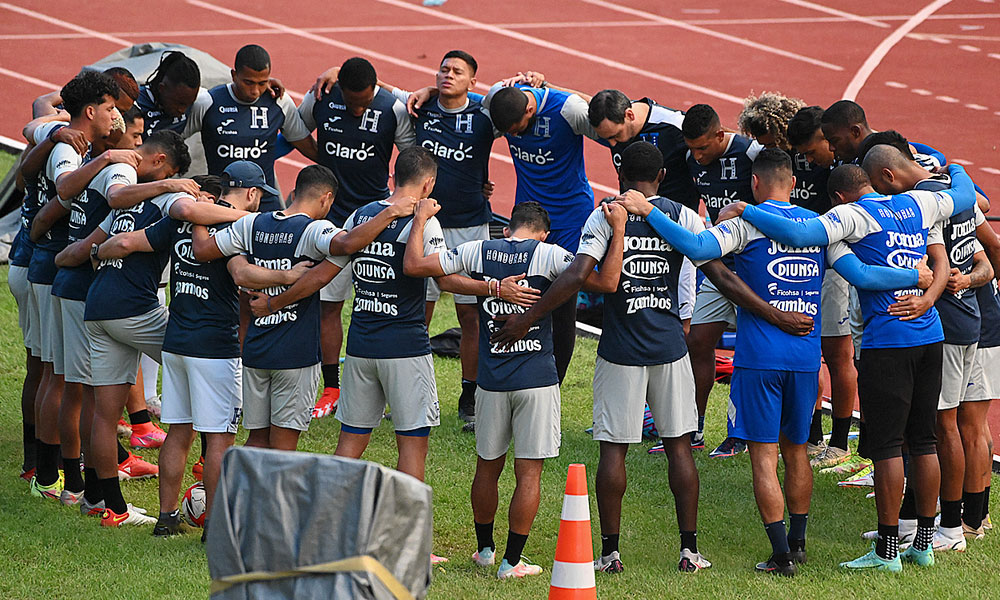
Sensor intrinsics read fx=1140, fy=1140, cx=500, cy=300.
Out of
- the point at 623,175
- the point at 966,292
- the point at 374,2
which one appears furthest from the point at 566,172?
the point at 374,2

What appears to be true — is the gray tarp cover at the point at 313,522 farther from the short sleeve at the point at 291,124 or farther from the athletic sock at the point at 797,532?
the short sleeve at the point at 291,124

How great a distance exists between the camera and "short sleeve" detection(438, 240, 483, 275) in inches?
247

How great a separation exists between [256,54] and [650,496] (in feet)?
14.1

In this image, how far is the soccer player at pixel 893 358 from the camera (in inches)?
249

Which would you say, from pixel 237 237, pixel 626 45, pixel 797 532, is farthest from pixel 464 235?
pixel 626 45

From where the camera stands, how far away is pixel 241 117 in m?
8.63

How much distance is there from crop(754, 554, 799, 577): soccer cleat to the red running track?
10.6 metres

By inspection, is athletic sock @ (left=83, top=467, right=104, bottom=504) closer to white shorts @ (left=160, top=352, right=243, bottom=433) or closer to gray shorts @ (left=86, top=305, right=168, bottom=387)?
gray shorts @ (left=86, top=305, right=168, bottom=387)

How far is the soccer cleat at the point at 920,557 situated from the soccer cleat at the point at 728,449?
6.45ft

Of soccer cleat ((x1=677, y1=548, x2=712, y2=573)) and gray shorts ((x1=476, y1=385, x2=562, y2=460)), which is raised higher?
gray shorts ((x1=476, y1=385, x2=562, y2=460))

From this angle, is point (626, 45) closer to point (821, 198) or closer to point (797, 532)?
point (821, 198)

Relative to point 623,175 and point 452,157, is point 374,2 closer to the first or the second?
point 452,157

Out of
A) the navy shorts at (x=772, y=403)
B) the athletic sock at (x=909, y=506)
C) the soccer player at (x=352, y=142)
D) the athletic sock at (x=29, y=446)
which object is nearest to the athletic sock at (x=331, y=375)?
the soccer player at (x=352, y=142)

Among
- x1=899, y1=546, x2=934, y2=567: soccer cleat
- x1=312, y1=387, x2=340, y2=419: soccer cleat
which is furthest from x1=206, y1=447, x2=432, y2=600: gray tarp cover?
x1=312, y1=387, x2=340, y2=419: soccer cleat
